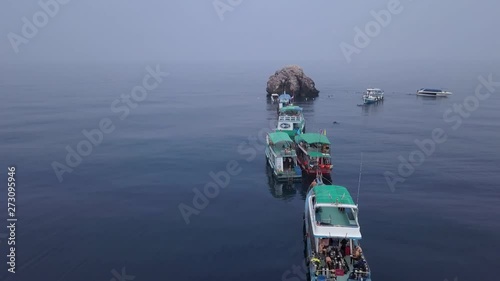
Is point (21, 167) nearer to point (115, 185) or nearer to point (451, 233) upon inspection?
point (115, 185)

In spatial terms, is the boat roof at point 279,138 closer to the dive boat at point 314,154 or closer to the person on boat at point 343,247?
the dive boat at point 314,154

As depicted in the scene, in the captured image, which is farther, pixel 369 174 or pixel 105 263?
pixel 369 174

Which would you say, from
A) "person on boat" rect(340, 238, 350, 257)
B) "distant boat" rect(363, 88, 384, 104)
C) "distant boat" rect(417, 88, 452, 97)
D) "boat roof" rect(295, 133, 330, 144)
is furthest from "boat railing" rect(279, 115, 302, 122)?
"distant boat" rect(417, 88, 452, 97)

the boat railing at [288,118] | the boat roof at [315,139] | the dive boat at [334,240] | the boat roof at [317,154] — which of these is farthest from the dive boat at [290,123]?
the dive boat at [334,240]

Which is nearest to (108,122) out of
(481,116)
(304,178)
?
(304,178)

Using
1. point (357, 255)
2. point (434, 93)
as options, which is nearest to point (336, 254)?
point (357, 255)

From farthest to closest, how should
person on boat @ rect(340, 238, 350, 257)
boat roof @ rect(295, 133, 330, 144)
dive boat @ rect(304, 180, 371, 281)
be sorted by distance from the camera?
boat roof @ rect(295, 133, 330, 144) < person on boat @ rect(340, 238, 350, 257) < dive boat @ rect(304, 180, 371, 281)

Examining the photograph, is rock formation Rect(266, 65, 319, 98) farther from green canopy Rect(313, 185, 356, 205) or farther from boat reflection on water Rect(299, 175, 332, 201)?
green canopy Rect(313, 185, 356, 205)

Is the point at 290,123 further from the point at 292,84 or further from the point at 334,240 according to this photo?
the point at 292,84
